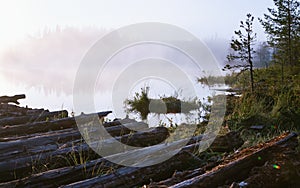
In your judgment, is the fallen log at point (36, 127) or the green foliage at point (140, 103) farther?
the green foliage at point (140, 103)

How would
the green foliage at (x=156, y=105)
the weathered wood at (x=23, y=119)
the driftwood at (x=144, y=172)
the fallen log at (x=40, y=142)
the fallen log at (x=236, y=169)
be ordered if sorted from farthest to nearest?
1. the green foliage at (x=156, y=105)
2. the weathered wood at (x=23, y=119)
3. the fallen log at (x=40, y=142)
4. the driftwood at (x=144, y=172)
5. the fallen log at (x=236, y=169)

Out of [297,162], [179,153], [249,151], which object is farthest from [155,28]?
[297,162]

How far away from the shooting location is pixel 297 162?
280 cm

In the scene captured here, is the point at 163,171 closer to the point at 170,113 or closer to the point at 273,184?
the point at 273,184

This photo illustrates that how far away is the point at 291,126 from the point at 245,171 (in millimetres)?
4329

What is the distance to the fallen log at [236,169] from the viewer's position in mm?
2590

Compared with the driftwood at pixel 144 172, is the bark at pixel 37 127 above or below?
above

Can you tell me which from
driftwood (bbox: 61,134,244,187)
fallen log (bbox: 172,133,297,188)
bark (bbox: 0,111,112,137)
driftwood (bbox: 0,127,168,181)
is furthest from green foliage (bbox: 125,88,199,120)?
fallen log (bbox: 172,133,297,188)

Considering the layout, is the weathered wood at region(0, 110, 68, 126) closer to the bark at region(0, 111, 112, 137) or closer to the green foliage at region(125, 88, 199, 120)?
the bark at region(0, 111, 112, 137)

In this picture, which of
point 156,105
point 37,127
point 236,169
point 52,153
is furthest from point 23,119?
point 156,105

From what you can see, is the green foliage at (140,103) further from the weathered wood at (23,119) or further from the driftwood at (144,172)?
the driftwood at (144,172)

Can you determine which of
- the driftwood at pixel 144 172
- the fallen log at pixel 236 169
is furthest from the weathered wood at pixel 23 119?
the fallen log at pixel 236 169

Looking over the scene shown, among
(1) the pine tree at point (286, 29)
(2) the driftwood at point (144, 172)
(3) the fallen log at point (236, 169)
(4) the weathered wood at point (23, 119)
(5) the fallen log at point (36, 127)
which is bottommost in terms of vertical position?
(2) the driftwood at point (144, 172)

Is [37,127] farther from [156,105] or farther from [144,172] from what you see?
[156,105]
